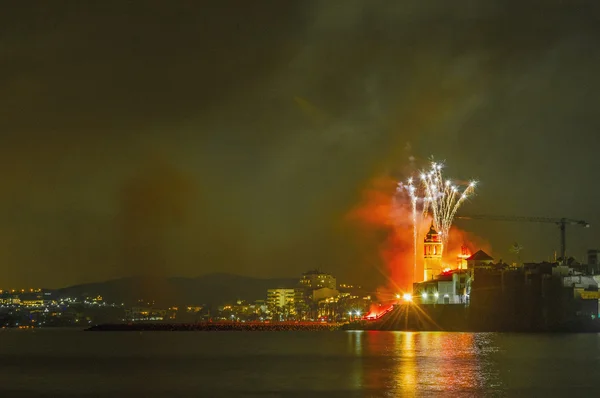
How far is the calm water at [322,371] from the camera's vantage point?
4731 centimetres

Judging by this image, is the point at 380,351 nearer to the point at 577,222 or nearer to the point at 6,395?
the point at 6,395

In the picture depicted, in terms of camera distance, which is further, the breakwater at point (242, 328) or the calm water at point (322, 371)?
the breakwater at point (242, 328)

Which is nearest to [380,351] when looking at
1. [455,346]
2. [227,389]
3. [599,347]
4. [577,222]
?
[455,346]

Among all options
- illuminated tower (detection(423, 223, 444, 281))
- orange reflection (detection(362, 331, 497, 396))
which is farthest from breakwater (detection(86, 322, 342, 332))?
orange reflection (detection(362, 331, 497, 396))

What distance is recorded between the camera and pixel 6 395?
46906 mm

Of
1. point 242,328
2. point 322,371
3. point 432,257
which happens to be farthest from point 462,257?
point 322,371

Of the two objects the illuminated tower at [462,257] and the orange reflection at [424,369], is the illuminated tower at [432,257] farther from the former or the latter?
the orange reflection at [424,369]

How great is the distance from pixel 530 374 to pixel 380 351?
22.7 meters

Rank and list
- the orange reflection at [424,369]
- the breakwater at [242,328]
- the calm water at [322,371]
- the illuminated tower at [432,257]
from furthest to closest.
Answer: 1. the breakwater at [242,328]
2. the illuminated tower at [432,257]
3. the orange reflection at [424,369]
4. the calm water at [322,371]

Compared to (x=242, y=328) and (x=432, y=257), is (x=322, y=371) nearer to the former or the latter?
(x=432, y=257)

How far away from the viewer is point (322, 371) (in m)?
59.0

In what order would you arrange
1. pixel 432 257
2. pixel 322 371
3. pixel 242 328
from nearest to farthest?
pixel 322 371 → pixel 432 257 → pixel 242 328

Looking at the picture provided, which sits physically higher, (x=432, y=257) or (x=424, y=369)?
(x=432, y=257)

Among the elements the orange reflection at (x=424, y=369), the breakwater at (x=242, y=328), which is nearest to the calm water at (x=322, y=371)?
the orange reflection at (x=424, y=369)
